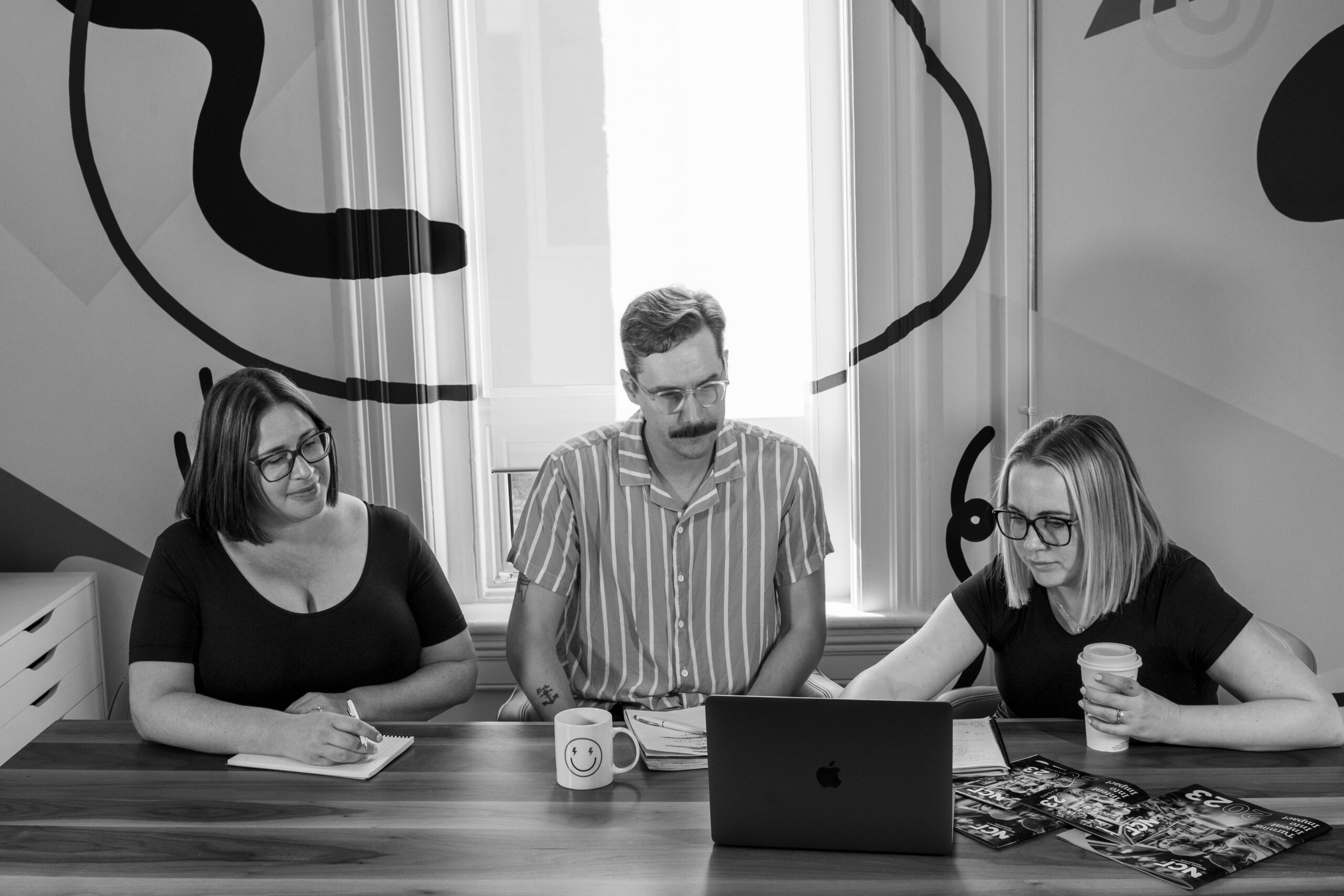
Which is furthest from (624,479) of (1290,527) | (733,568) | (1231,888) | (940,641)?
(1290,527)

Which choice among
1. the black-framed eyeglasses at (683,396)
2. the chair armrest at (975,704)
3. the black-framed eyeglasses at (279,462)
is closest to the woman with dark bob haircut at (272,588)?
the black-framed eyeglasses at (279,462)

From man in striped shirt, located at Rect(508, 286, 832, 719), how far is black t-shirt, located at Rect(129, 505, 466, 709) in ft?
0.94

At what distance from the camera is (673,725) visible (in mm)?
1718

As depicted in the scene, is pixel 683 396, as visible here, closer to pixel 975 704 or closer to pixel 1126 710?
pixel 975 704

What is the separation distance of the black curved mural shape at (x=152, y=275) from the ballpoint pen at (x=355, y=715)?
3.26 ft

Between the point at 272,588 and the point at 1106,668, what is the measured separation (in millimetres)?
1382

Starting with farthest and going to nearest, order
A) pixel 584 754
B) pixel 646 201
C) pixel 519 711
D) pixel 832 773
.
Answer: pixel 646 201, pixel 519 711, pixel 584 754, pixel 832 773

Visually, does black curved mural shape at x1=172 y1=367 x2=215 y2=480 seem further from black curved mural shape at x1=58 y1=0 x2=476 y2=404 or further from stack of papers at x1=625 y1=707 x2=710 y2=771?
stack of papers at x1=625 y1=707 x2=710 y2=771

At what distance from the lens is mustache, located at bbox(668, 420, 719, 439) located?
2119 mm

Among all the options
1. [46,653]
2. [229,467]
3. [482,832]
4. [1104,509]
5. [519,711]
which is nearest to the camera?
[482,832]

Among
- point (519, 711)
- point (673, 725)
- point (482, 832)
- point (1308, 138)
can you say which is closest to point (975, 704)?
point (673, 725)

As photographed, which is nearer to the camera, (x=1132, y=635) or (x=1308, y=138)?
(x=1132, y=635)

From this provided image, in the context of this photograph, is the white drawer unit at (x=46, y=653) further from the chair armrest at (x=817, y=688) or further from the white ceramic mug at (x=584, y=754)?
the chair armrest at (x=817, y=688)

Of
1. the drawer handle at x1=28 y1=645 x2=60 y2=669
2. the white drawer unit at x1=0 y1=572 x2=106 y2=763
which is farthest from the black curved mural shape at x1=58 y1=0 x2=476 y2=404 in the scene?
the drawer handle at x1=28 y1=645 x2=60 y2=669
